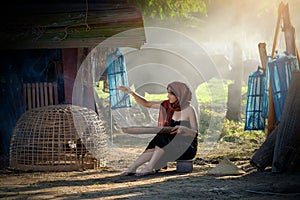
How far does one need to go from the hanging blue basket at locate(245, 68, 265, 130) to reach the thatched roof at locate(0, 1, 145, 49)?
2509mm

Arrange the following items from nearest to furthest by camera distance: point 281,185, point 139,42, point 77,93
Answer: point 281,185 → point 139,42 → point 77,93

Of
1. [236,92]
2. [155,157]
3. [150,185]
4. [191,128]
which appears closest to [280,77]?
[191,128]

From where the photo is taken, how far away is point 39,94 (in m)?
8.63

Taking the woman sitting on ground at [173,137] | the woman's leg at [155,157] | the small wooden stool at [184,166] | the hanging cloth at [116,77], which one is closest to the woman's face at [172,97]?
the woman sitting on ground at [173,137]

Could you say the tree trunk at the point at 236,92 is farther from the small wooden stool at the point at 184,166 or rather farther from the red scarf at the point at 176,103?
the small wooden stool at the point at 184,166

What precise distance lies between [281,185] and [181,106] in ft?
7.24

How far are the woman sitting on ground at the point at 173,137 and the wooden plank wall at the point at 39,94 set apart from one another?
6.15 feet

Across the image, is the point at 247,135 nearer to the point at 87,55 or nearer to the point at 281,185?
the point at 87,55

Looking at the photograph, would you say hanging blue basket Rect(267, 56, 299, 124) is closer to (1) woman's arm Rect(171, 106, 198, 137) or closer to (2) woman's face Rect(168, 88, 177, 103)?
(1) woman's arm Rect(171, 106, 198, 137)

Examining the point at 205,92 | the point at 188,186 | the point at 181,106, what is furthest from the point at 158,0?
the point at 205,92

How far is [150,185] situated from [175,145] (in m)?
1.19

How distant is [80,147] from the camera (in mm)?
7691

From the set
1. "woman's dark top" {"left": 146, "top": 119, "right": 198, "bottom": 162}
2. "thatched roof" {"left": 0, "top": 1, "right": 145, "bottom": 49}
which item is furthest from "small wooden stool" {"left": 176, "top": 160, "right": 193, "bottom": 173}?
"thatched roof" {"left": 0, "top": 1, "right": 145, "bottom": 49}

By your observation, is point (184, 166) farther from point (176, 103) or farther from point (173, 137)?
point (176, 103)
